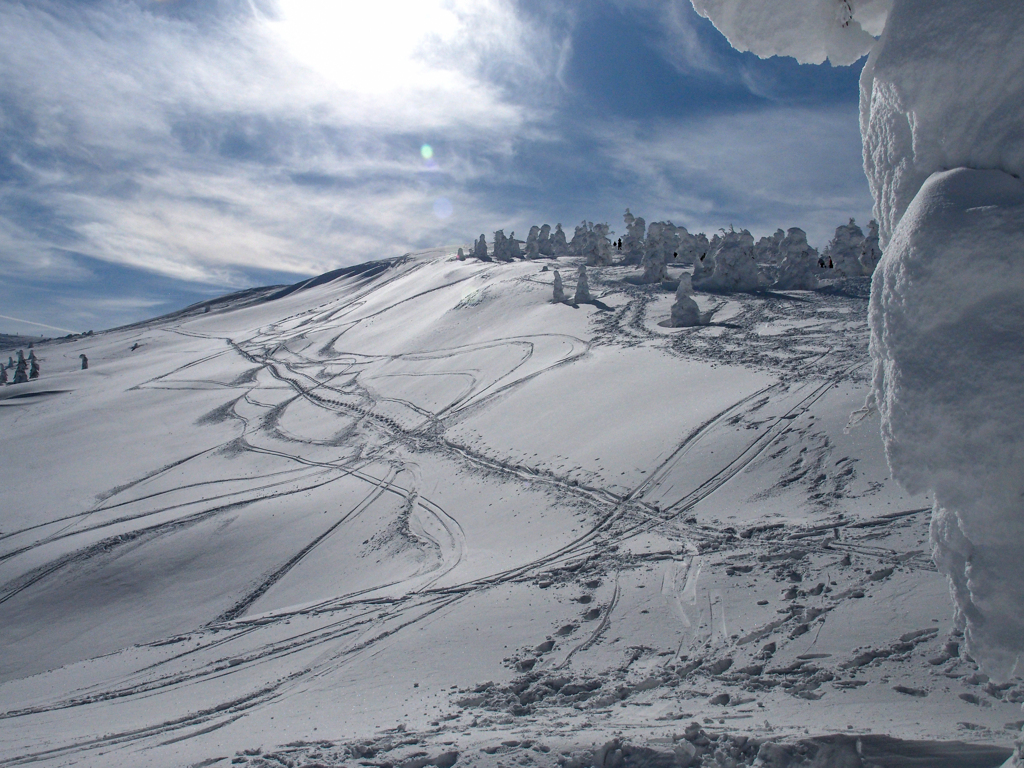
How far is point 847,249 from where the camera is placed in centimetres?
4116

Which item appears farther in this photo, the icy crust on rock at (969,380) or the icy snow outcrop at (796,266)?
the icy snow outcrop at (796,266)

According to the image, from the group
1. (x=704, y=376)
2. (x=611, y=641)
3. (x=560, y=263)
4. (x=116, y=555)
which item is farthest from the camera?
(x=560, y=263)

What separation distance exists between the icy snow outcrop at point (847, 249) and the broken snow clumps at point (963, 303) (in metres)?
41.1

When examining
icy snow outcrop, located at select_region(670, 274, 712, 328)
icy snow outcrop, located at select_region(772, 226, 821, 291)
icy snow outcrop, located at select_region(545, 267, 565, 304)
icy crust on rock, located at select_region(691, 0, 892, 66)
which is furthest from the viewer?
icy snow outcrop, located at select_region(545, 267, 565, 304)

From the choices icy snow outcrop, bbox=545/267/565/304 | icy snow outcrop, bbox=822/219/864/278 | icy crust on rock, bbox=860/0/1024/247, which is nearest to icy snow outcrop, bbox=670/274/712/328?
icy snow outcrop, bbox=545/267/565/304

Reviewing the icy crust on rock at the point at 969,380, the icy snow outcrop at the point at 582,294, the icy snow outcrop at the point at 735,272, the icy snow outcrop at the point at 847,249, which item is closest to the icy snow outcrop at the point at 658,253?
the icy snow outcrop at the point at 735,272

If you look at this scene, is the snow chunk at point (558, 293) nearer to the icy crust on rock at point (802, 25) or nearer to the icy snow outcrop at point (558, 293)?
the icy snow outcrop at point (558, 293)

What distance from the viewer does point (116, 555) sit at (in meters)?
16.0

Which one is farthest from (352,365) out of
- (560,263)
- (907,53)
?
(907,53)

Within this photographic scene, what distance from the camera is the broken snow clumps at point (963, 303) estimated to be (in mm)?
3443

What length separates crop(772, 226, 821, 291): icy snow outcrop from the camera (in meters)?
36.1

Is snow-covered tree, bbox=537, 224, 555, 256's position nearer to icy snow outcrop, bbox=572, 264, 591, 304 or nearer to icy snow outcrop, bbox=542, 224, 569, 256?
icy snow outcrop, bbox=542, 224, 569, 256

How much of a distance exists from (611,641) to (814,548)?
380 cm

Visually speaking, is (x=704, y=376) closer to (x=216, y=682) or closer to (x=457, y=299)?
(x=216, y=682)
